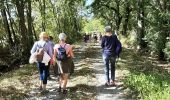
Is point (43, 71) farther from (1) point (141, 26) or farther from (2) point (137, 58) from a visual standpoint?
(1) point (141, 26)

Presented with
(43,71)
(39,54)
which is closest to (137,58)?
(43,71)

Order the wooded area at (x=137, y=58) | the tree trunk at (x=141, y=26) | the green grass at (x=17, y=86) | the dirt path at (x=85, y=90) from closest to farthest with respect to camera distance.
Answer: the dirt path at (x=85, y=90) < the wooded area at (x=137, y=58) < the green grass at (x=17, y=86) < the tree trunk at (x=141, y=26)

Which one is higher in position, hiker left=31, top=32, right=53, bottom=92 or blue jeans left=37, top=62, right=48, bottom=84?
hiker left=31, top=32, right=53, bottom=92

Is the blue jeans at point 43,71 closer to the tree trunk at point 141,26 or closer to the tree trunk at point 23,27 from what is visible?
the tree trunk at point 23,27

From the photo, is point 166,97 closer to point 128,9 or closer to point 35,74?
point 35,74

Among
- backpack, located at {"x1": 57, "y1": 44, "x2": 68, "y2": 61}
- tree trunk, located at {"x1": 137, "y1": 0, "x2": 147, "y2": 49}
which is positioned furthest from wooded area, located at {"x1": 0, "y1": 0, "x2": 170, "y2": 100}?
backpack, located at {"x1": 57, "y1": 44, "x2": 68, "y2": 61}

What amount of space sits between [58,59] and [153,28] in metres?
14.2

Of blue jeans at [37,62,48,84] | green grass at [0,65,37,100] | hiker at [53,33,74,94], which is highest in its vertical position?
hiker at [53,33,74,94]

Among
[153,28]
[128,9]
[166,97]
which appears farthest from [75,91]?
[128,9]

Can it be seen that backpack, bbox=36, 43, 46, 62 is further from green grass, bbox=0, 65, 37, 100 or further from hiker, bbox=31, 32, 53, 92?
green grass, bbox=0, 65, 37, 100

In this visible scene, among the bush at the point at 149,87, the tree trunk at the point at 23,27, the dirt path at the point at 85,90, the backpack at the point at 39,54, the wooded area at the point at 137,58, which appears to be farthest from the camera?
the tree trunk at the point at 23,27

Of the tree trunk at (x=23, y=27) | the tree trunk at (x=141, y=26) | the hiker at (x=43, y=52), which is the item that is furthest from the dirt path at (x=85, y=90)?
the tree trunk at (x=141, y=26)

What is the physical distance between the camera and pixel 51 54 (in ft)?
45.1

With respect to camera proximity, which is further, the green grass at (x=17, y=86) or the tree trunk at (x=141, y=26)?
the tree trunk at (x=141, y=26)
